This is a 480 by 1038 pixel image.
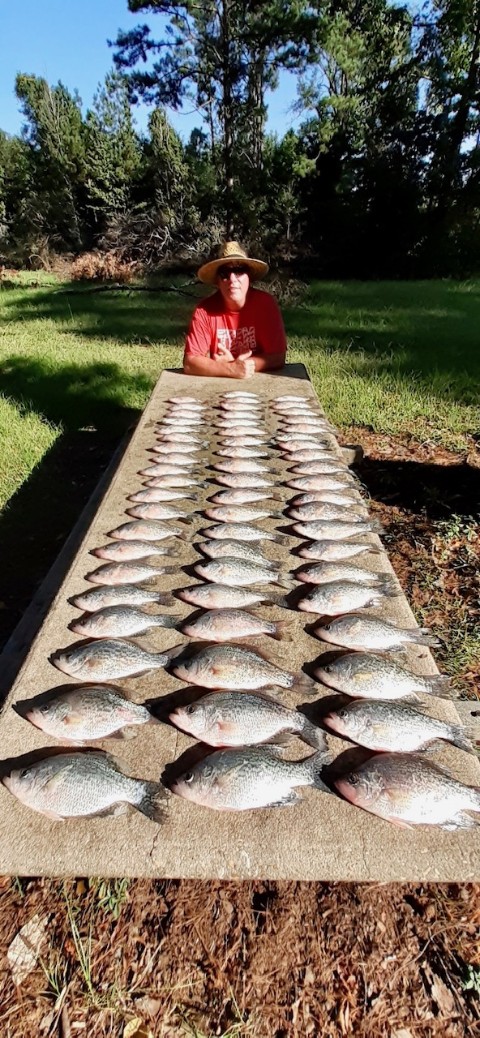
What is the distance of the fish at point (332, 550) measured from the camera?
3385mm

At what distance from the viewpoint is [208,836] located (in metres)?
1.87

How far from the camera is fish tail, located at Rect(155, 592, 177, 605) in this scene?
116 inches

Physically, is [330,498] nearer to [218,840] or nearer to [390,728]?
[390,728]

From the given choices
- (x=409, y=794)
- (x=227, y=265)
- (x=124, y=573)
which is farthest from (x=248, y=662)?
(x=227, y=265)

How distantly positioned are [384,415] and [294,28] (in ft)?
66.3

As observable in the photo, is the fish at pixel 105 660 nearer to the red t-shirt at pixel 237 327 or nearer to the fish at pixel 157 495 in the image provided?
the fish at pixel 157 495

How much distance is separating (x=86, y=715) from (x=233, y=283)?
514 centimetres

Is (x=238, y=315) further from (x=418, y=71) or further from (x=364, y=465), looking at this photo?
(x=418, y=71)

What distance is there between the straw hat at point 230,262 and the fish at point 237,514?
338 cm

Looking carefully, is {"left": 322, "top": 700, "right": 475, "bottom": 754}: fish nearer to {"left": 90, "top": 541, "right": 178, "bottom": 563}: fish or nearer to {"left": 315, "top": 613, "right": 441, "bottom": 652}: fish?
{"left": 315, "top": 613, "right": 441, "bottom": 652}: fish

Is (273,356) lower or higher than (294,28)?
lower

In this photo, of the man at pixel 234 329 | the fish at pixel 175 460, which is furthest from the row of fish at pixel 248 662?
the man at pixel 234 329

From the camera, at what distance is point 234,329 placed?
6.80 m

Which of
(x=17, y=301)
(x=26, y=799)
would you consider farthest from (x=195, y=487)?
(x=17, y=301)
